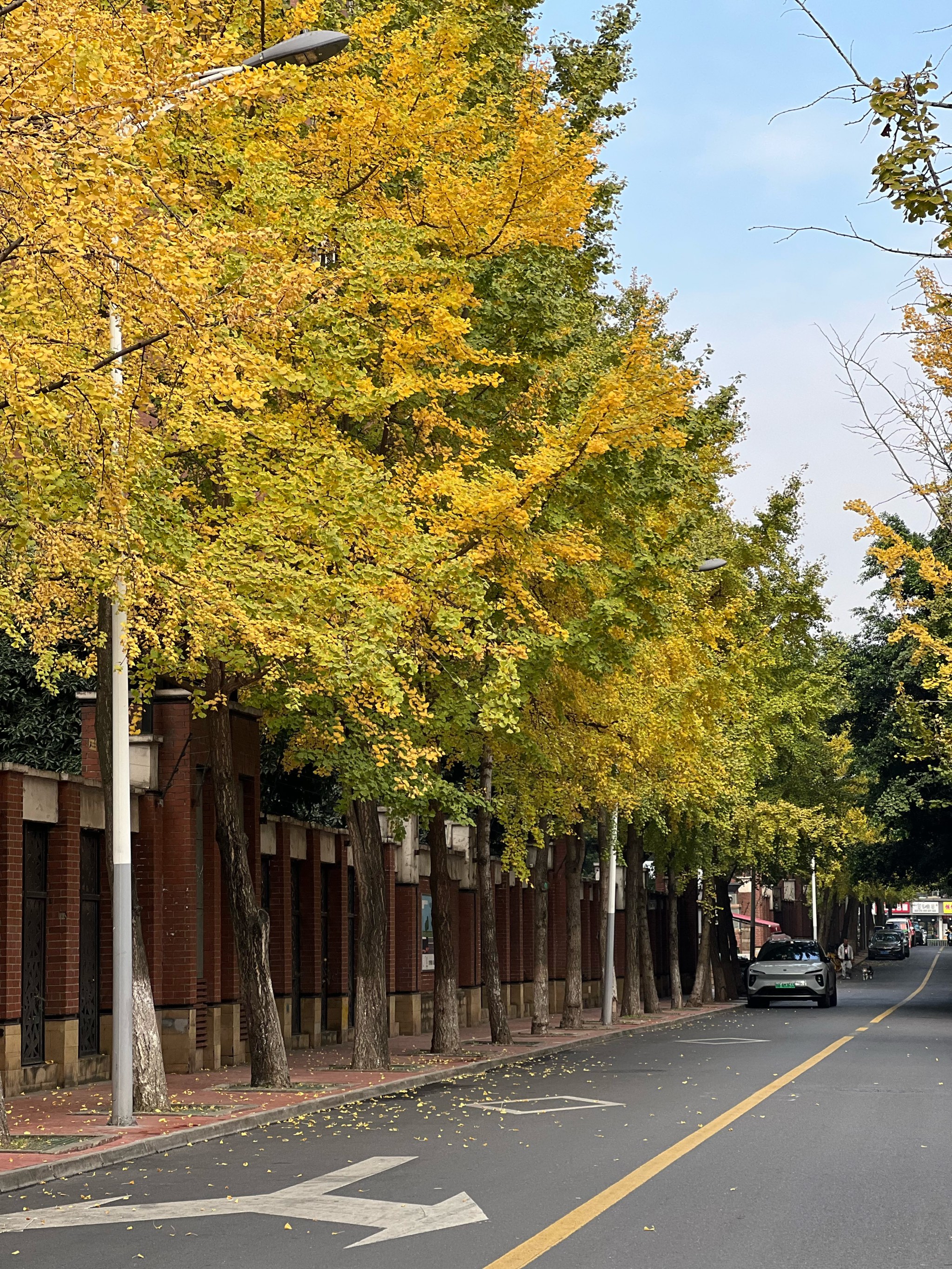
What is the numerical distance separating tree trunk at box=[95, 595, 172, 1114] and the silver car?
A: 31090 millimetres

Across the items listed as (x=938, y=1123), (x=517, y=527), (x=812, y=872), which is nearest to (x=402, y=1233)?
(x=938, y=1123)

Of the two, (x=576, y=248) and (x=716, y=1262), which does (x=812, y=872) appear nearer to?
(x=576, y=248)

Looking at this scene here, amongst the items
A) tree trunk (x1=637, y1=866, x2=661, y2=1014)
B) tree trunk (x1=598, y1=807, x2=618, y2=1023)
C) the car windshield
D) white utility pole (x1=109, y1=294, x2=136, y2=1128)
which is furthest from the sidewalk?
the car windshield

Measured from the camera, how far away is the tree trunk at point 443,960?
25.8 m

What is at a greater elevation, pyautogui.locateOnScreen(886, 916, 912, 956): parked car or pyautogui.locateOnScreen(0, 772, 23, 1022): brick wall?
pyautogui.locateOnScreen(0, 772, 23, 1022): brick wall

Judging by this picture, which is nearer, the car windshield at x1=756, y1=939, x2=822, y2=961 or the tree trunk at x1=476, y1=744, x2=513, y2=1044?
the tree trunk at x1=476, y1=744, x2=513, y2=1044

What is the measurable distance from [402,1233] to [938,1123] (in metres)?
7.51

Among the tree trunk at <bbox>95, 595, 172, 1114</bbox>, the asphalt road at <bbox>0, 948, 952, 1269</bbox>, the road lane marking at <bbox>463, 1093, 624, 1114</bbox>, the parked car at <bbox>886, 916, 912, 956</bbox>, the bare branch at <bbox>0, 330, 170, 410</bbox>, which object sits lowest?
the parked car at <bbox>886, 916, 912, 956</bbox>

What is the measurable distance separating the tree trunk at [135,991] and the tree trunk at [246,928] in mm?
2364

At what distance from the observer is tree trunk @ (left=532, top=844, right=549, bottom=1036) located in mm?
30469

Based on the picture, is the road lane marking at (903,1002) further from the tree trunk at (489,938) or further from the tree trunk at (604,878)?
→ the tree trunk at (489,938)

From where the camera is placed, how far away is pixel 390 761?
20.5 metres

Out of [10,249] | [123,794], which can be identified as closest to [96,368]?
[10,249]

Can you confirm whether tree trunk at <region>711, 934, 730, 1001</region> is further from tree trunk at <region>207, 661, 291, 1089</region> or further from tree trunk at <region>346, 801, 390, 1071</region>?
tree trunk at <region>207, 661, 291, 1089</region>
